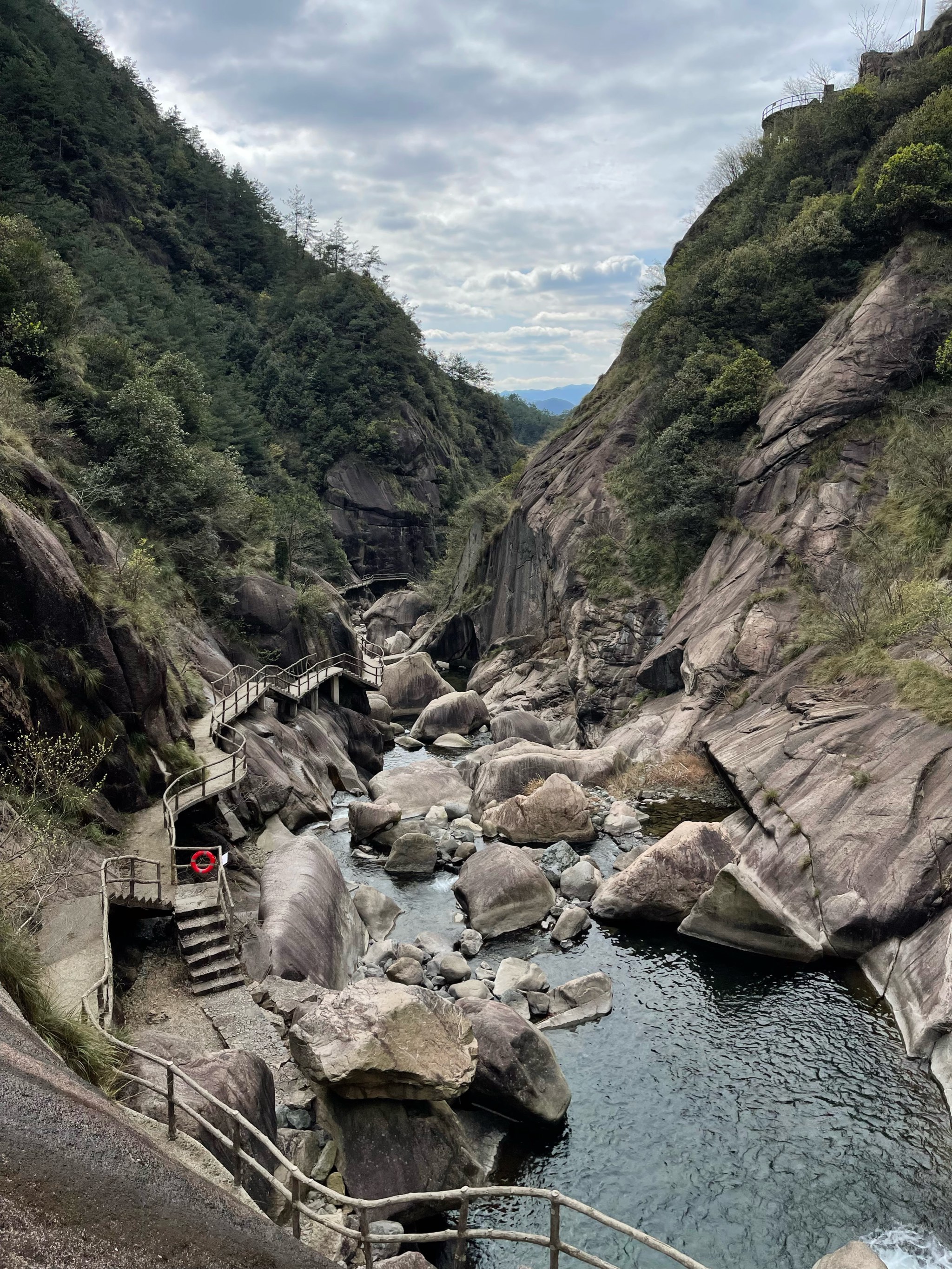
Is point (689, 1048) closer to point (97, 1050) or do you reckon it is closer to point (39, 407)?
point (97, 1050)

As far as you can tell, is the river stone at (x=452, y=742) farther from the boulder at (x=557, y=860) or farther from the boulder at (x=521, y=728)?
the boulder at (x=557, y=860)

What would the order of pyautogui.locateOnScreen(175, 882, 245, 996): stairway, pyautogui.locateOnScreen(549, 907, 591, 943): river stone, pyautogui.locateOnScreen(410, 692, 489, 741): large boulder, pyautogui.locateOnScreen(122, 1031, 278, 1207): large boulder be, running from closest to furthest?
pyautogui.locateOnScreen(122, 1031, 278, 1207): large boulder
pyautogui.locateOnScreen(175, 882, 245, 996): stairway
pyautogui.locateOnScreen(549, 907, 591, 943): river stone
pyautogui.locateOnScreen(410, 692, 489, 741): large boulder

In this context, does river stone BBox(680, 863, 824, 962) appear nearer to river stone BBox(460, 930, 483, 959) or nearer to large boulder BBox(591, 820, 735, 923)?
large boulder BBox(591, 820, 735, 923)

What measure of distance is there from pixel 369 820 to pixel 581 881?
7139 mm

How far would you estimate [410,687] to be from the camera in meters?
46.4

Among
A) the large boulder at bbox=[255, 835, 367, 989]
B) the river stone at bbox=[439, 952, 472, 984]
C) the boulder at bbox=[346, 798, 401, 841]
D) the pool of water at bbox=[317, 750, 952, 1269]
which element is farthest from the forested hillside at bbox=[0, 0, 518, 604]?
the pool of water at bbox=[317, 750, 952, 1269]

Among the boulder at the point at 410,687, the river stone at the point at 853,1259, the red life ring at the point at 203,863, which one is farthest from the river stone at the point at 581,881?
the boulder at the point at 410,687

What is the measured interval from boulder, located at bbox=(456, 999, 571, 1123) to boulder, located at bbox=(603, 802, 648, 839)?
11.5 meters

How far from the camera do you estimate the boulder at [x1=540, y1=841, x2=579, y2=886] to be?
71.5 ft

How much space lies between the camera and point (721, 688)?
95.8ft

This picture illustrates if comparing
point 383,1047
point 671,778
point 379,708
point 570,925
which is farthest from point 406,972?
point 379,708

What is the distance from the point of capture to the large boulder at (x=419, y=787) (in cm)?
2881

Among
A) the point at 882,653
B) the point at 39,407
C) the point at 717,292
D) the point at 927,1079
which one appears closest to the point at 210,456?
the point at 39,407

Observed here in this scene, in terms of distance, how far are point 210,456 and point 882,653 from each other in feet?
111
